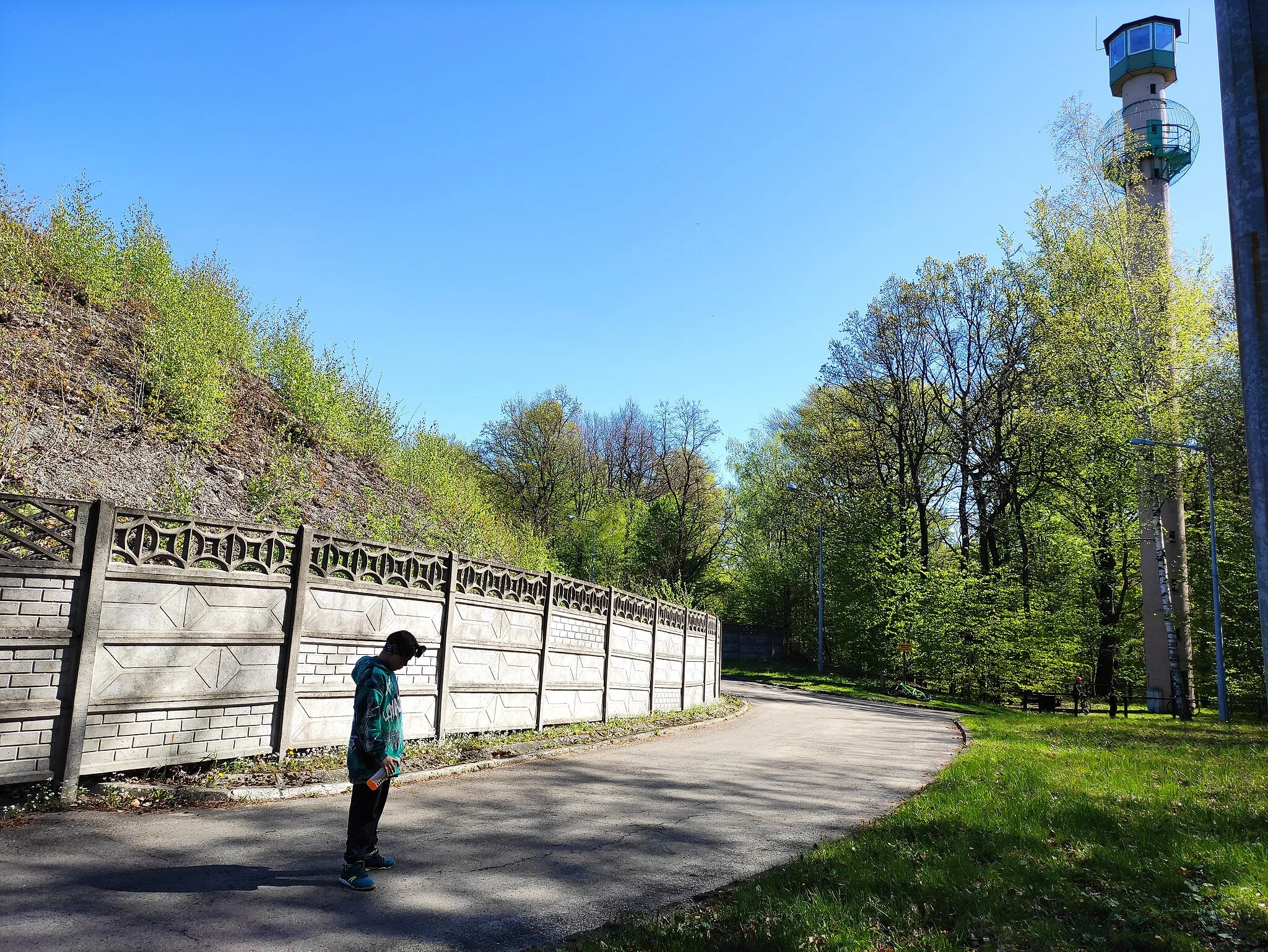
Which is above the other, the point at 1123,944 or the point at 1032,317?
the point at 1032,317

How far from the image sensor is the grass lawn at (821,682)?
2978 centimetres

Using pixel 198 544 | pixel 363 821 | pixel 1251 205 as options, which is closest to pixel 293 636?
pixel 198 544

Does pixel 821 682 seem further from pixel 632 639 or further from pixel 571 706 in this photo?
pixel 571 706

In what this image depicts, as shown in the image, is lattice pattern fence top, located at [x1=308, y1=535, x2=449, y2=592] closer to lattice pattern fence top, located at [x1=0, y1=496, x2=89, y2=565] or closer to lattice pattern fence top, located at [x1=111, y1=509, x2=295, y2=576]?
lattice pattern fence top, located at [x1=111, y1=509, x2=295, y2=576]

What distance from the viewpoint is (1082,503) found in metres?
32.7

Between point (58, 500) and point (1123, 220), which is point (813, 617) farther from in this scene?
point (58, 500)

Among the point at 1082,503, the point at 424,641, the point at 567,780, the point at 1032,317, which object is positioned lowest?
A: the point at 567,780

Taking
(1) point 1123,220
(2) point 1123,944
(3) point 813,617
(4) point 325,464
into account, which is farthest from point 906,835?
(3) point 813,617

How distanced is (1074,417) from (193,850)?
92.0ft

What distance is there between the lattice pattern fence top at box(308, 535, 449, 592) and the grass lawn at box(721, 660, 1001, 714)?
867 inches

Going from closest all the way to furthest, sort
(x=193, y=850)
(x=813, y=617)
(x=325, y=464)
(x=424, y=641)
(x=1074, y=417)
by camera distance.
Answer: (x=193, y=850), (x=424, y=641), (x=325, y=464), (x=1074, y=417), (x=813, y=617)

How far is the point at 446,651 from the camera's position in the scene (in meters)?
10.8

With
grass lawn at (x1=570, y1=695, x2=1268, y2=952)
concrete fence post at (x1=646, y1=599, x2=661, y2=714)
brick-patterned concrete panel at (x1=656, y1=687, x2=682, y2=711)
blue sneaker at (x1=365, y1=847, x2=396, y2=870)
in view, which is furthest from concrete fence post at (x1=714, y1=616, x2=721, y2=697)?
blue sneaker at (x1=365, y1=847, x2=396, y2=870)

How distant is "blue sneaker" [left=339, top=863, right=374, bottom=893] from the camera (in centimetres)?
509
